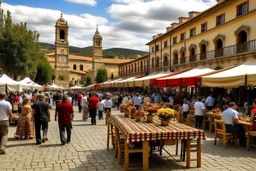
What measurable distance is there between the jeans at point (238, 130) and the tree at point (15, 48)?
74.7 ft

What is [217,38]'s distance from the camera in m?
26.2

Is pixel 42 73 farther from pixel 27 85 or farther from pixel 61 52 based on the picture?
pixel 61 52

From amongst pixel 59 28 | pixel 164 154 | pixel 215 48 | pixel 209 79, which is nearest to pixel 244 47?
pixel 215 48

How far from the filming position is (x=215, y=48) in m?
26.8

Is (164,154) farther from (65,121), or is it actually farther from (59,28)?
(59,28)

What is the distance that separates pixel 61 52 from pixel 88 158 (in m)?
87.7

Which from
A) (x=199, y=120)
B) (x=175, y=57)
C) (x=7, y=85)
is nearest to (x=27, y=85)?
(x=7, y=85)

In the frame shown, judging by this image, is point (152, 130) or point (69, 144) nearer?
point (152, 130)

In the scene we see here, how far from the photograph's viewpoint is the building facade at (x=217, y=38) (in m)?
21.8

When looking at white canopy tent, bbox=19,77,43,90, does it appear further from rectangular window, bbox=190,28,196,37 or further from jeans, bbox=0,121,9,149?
rectangular window, bbox=190,28,196,37

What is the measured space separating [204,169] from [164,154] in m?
1.63

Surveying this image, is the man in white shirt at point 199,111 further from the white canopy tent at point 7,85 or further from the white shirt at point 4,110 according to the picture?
the white canopy tent at point 7,85

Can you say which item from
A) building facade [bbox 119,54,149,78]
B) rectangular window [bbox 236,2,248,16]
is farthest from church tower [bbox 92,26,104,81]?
rectangular window [bbox 236,2,248,16]

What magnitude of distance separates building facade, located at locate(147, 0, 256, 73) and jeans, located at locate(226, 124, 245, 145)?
41.8ft
